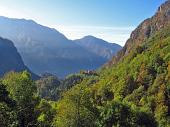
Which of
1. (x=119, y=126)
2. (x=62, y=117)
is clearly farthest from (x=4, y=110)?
(x=119, y=126)

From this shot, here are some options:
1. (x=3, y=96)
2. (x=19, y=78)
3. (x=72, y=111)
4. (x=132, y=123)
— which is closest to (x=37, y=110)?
(x=19, y=78)

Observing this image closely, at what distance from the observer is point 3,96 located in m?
59.3

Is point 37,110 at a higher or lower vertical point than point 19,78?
lower

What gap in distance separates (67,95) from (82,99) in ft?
9.43

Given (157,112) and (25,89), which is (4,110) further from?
(157,112)

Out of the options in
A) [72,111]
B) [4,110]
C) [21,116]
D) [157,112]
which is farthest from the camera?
[157,112]

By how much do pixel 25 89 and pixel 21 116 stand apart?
1083cm

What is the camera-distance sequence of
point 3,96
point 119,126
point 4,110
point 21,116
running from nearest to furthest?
1. point 4,110
2. point 3,96
3. point 21,116
4. point 119,126

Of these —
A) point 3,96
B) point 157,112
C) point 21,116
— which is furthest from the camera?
point 157,112

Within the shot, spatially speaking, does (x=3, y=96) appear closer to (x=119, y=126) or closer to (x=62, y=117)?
(x=62, y=117)

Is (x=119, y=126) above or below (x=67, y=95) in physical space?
below

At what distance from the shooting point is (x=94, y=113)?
89812 mm

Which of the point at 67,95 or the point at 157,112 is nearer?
the point at 67,95

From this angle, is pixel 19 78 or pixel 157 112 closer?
pixel 19 78
